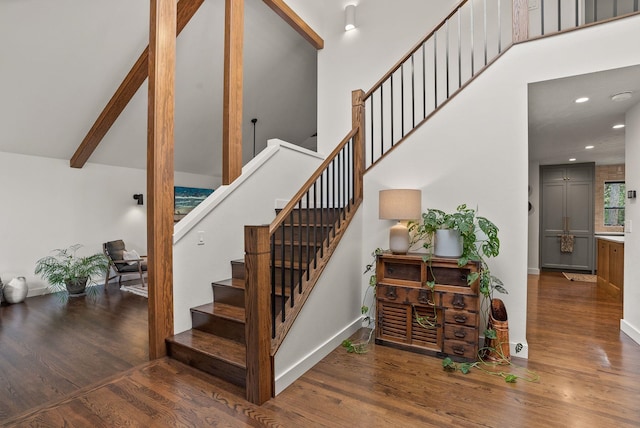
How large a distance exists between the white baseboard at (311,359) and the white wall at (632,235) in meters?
2.69

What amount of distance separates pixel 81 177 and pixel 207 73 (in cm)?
293

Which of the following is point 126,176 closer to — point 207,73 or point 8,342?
point 207,73

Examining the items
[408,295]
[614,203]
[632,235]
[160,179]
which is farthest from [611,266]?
[160,179]

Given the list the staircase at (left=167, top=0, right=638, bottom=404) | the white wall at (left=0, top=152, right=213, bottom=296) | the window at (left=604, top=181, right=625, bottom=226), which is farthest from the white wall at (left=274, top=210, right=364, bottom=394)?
the window at (left=604, top=181, right=625, bottom=226)

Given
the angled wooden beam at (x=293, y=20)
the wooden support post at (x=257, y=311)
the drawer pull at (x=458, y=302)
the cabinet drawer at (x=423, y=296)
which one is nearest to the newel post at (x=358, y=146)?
the cabinet drawer at (x=423, y=296)

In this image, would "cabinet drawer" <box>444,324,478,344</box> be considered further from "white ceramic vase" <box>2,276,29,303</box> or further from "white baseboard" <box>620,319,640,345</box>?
"white ceramic vase" <box>2,276,29,303</box>

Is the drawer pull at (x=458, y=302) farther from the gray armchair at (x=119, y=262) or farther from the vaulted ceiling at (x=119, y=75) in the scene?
the gray armchair at (x=119, y=262)

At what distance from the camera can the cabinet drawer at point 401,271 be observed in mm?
2844

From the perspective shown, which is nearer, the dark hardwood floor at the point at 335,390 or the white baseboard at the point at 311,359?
the dark hardwood floor at the point at 335,390

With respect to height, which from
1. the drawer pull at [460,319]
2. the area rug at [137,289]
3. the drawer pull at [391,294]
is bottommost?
the area rug at [137,289]

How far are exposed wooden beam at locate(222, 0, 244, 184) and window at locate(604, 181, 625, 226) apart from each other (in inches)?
312

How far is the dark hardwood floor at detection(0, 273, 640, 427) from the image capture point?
1865 millimetres

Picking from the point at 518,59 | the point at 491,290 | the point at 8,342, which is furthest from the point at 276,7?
the point at 8,342

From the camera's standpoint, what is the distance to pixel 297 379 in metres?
2.32
